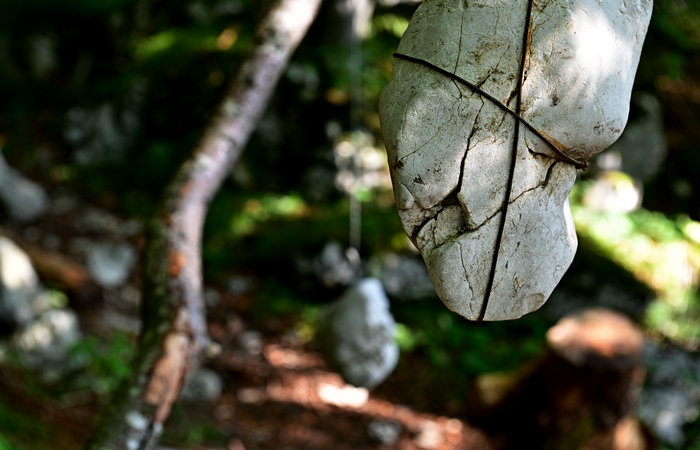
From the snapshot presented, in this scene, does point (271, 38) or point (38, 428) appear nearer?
point (271, 38)

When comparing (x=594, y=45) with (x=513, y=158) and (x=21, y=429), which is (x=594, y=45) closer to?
(x=513, y=158)

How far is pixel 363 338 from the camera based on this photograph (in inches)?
82.2

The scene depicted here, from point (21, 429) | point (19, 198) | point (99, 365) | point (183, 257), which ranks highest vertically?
point (19, 198)

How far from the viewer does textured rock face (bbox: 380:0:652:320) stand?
103 cm

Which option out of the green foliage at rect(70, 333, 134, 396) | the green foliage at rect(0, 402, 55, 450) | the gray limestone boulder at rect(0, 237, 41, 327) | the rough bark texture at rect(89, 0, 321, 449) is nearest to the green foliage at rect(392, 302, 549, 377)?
the green foliage at rect(70, 333, 134, 396)

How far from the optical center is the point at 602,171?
5754 mm

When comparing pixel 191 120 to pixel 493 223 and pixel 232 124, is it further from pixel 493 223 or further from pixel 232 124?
pixel 493 223

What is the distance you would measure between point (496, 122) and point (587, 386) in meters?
2.86

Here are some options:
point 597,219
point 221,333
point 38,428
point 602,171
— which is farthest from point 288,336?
point 602,171

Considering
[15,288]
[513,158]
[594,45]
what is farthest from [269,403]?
[594,45]

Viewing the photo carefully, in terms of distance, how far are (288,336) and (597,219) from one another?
2871 mm

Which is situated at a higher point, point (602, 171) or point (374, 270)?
point (374, 270)

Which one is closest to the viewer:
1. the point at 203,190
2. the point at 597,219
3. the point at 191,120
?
the point at 203,190

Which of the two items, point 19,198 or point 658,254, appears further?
point 19,198
